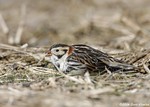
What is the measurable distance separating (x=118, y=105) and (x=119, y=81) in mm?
999

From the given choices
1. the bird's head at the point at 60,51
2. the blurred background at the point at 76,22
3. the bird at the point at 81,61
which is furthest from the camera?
the blurred background at the point at 76,22

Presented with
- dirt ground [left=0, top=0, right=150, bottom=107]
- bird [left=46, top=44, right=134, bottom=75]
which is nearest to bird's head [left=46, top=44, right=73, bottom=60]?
bird [left=46, top=44, right=134, bottom=75]

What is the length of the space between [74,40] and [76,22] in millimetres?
1693

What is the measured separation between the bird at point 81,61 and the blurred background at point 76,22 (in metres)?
2.67

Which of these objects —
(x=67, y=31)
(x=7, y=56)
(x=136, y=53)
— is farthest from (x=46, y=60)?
(x=67, y=31)

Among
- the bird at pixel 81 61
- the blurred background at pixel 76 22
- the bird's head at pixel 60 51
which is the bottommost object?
the bird at pixel 81 61

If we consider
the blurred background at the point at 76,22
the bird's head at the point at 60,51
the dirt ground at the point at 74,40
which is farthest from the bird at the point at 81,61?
the blurred background at the point at 76,22

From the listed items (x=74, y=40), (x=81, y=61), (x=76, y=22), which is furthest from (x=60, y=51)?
(x=76, y=22)

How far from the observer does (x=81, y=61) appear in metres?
7.23

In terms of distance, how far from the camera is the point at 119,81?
22.4ft

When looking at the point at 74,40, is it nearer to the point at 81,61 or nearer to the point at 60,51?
the point at 60,51

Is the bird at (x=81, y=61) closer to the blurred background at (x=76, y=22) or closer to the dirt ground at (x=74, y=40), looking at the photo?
the dirt ground at (x=74, y=40)

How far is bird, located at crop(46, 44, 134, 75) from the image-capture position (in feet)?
23.6

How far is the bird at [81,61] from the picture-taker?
719 cm
